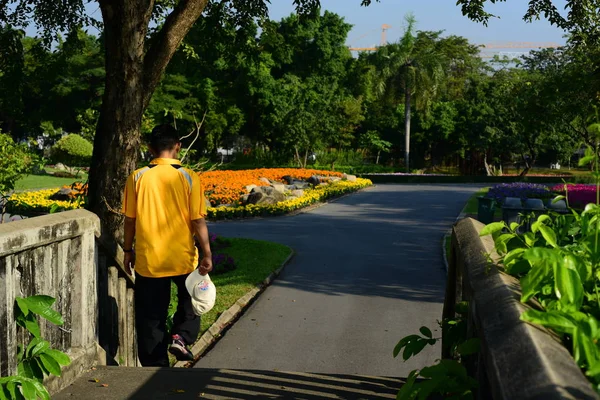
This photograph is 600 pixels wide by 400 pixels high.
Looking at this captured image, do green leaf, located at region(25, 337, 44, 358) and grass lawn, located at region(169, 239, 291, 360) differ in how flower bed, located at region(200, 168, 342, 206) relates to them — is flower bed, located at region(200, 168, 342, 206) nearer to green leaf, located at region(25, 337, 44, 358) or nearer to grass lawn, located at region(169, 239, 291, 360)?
grass lawn, located at region(169, 239, 291, 360)

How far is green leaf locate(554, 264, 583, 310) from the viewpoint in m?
1.88

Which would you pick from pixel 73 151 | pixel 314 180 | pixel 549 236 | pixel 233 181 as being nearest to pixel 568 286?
pixel 549 236

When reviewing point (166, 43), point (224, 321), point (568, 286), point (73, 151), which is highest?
point (166, 43)

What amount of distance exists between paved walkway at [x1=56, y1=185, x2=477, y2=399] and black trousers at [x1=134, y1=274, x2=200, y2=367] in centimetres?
50

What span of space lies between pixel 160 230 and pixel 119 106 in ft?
5.05

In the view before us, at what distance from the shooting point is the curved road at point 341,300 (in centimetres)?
710

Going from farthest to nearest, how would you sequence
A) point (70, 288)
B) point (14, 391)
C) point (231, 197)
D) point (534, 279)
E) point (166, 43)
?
1. point (231, 197)
2. point (166, 43)
3. point (70, 288)
4. point (14, 391)
5. point (534, 279)

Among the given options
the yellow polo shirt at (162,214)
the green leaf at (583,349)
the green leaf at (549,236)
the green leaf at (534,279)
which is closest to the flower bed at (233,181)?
the yellow polo shirt at (162,214)

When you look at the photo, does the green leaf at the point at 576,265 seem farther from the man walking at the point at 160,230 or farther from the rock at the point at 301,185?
the rock at the point at 301,185

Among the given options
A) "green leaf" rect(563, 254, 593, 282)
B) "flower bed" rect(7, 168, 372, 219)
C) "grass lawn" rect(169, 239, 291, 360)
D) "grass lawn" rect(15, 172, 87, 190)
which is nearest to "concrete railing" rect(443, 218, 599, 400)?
"green leaf" rect(563, 254, 593, 282)

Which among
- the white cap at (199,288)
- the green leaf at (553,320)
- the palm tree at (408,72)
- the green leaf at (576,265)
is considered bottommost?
the white cap at (199,288)

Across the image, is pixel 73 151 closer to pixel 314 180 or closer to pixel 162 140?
pixel 314 180

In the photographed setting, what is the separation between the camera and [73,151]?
41.4m

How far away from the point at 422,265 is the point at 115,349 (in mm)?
8236
